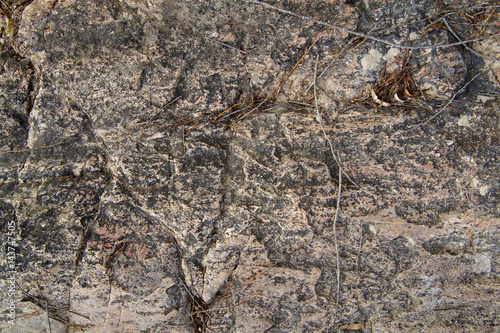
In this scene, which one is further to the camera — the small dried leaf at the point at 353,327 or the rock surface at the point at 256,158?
the small dried leaf at the point at 353,327

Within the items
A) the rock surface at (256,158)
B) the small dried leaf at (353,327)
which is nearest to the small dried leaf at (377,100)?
the rock surface at (256,158)

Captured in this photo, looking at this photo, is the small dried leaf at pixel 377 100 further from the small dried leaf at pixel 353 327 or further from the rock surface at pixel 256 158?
the small dried leaf at pixel 353 327

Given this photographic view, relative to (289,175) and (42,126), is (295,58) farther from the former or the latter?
(42,126)

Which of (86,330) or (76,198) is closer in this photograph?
(76,198)

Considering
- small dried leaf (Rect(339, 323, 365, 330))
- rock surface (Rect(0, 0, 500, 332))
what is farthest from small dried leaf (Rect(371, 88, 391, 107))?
small dried leaf (Rect(339, 323, 365, 330))

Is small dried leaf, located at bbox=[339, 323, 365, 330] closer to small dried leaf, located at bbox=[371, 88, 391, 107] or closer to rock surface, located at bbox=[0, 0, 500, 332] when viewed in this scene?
rock surface, located at bbox=[0, 0, 500, 332]

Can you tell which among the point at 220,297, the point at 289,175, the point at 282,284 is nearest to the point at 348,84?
the point at 289,175

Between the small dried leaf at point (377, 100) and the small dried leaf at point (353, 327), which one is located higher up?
the small dried leaf at point (377, 100)

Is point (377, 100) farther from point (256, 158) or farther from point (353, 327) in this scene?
point (353, 327)
